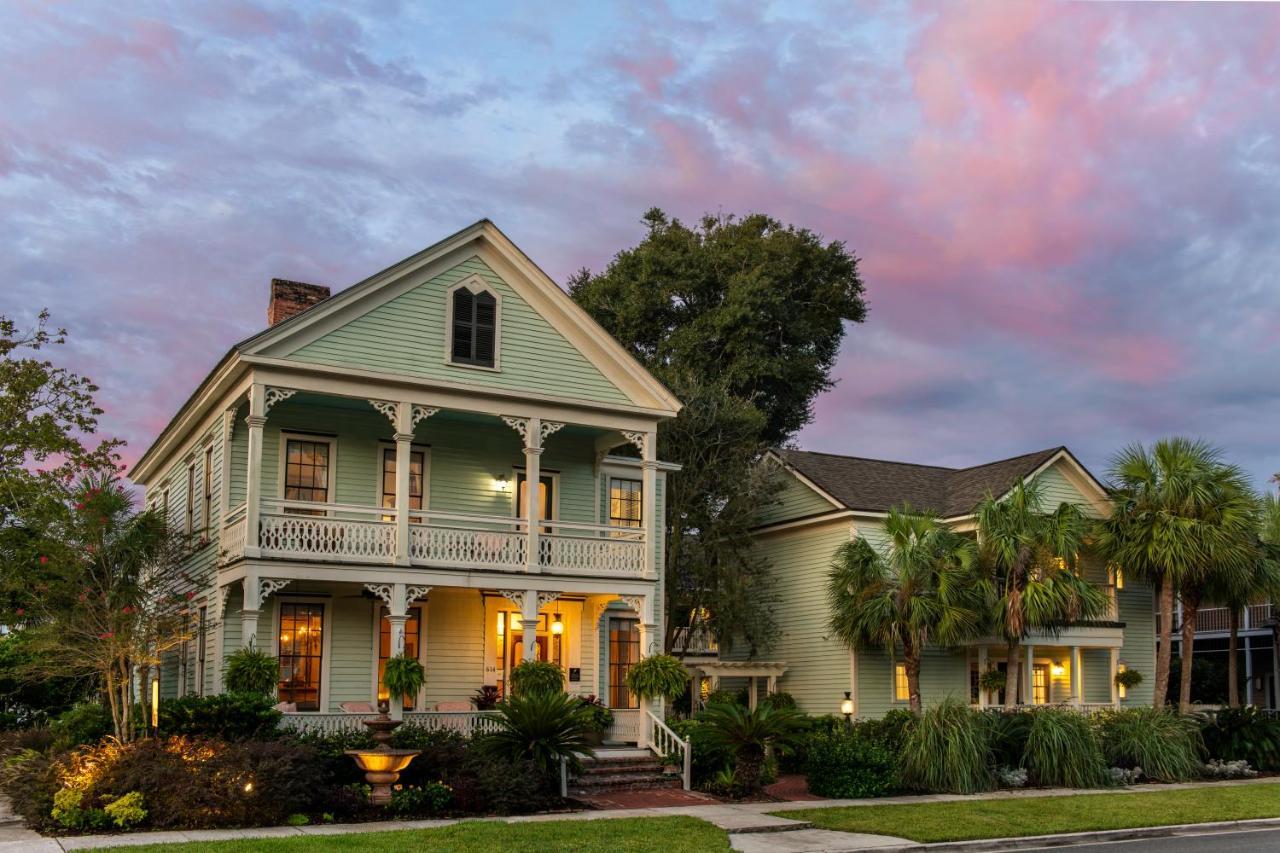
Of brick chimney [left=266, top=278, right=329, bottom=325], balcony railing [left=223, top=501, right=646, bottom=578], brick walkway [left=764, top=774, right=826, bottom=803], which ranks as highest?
brick chimney [left=266, top=278, right=329, bottom=325]

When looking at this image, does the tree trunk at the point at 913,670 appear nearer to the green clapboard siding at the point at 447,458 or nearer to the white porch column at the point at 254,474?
the green clapboard siding at the point at 447,458

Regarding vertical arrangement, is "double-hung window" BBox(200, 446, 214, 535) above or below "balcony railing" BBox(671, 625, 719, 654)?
above

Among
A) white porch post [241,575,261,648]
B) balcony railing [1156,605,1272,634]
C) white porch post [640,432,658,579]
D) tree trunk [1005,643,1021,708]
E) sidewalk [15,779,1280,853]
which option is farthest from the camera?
balcony railing [1156,605,1272,634]

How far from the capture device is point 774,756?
70.5 feet

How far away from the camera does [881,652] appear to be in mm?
29750

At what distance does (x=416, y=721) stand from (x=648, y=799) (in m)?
4.21

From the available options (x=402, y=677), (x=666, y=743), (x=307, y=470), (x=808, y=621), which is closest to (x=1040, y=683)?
(x=808, y=621)

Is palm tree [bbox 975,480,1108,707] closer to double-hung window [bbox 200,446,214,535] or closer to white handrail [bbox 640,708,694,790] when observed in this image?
white handrail [bbox 640,708,694,790]

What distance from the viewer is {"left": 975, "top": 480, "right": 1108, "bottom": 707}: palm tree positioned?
2736 centimetres

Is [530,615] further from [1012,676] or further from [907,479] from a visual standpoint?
[907,479]

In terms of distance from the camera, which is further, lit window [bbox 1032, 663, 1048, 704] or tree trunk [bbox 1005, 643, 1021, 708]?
lit window [bbox 1032, 663, 1048, 704]

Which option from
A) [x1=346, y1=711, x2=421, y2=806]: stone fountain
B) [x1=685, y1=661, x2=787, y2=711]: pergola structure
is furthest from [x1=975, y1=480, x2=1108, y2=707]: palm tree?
[x1=346, y1=711, x2=421, y2=806]: stone fountain

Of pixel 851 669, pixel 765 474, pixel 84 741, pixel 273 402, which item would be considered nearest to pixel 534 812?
pixel 84 741

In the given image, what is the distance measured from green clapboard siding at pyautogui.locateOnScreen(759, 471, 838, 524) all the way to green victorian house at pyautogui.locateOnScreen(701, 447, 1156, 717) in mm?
38
